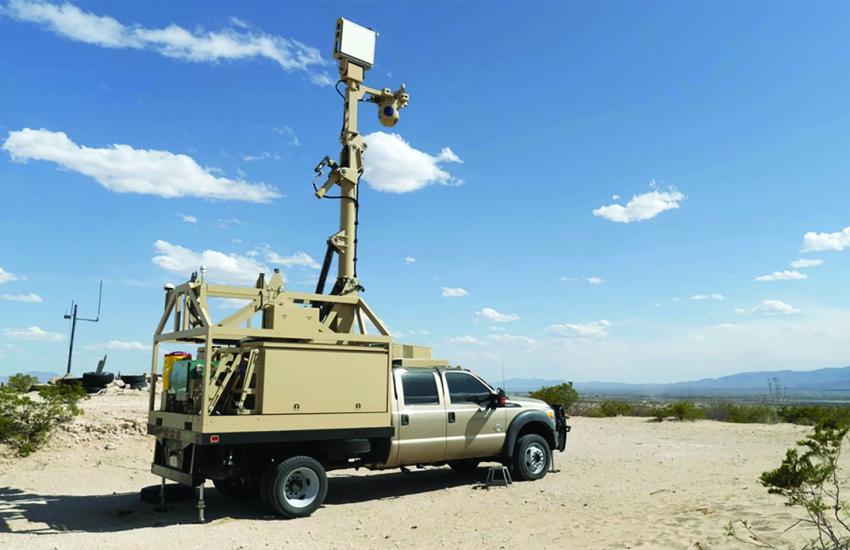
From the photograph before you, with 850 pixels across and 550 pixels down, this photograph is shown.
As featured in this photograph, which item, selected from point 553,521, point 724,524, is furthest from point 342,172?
point 724,524

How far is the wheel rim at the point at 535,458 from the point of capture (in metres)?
11.1

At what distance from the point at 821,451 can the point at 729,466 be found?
7.74m

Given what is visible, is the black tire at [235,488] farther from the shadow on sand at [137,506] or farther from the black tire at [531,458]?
the black tire at [531,458]

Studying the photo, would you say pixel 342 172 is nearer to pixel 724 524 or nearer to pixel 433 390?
pixel 433 390

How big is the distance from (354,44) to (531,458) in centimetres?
796

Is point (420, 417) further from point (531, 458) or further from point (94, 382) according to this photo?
point (94, 382)

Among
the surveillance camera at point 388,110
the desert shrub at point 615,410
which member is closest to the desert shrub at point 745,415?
the desert shrub at point 615,410

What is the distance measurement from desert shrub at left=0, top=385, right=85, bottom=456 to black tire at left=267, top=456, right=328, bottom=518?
7393mm

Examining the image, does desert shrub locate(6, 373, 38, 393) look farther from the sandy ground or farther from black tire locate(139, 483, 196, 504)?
black tire locate(139, 483, 196, 504)

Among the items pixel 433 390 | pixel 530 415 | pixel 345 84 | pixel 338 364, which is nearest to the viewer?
pixel 338 364

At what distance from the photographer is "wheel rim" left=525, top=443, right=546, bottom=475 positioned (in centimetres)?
1107

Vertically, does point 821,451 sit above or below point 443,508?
above

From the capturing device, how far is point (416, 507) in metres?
9.21

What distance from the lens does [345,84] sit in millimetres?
12328
